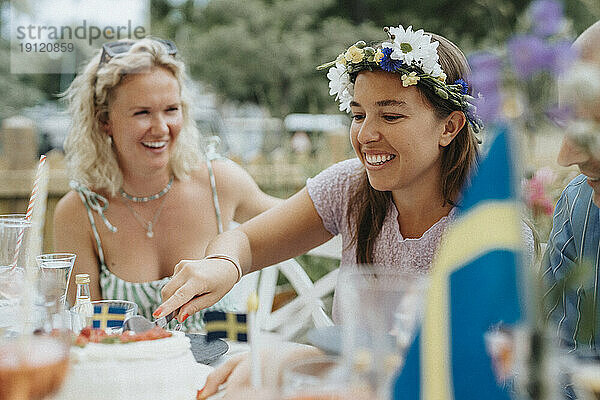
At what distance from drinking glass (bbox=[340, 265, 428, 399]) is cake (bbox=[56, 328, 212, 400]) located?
0.37 metres

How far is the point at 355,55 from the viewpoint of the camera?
1679 millimetres

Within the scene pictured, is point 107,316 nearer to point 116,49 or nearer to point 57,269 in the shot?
point 57,269

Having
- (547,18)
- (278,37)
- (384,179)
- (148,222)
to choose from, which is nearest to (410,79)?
(384,179)

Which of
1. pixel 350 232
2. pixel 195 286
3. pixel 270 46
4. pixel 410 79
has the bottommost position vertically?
pixel 195 286

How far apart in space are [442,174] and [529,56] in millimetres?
1145

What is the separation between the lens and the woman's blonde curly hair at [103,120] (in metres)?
2.35

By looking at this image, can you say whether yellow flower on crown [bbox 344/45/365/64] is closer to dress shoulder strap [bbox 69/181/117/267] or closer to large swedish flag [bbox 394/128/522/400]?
large swedish flag [bbox 394/128/522/400]

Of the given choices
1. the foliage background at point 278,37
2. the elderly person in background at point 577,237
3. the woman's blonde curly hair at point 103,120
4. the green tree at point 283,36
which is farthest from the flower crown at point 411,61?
the green tree at point 283,36

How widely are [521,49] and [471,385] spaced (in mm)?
391

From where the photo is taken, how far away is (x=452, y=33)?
390 inches

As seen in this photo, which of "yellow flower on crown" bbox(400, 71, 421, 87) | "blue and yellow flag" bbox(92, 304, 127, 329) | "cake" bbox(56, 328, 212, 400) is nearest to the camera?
"cake" bbox(56, 328, 212, 400)

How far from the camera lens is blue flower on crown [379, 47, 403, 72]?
5.40 feet

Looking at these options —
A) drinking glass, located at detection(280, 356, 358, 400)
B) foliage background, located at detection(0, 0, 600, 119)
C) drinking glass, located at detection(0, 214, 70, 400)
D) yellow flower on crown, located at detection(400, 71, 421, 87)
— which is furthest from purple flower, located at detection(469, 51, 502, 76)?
foliage background, located at detection(0, 0, 600, 119)

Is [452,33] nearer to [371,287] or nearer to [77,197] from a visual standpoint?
[77,197]
